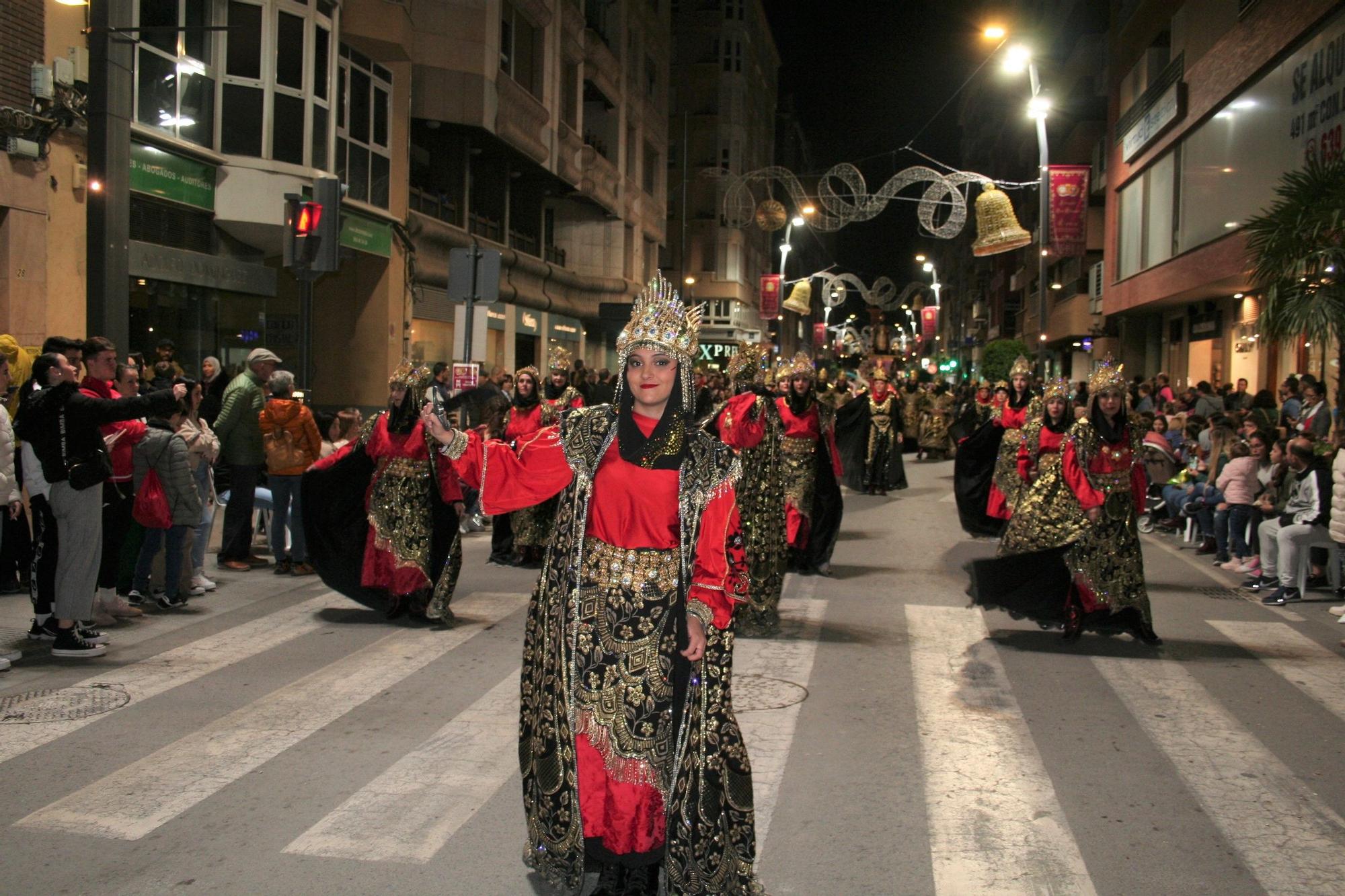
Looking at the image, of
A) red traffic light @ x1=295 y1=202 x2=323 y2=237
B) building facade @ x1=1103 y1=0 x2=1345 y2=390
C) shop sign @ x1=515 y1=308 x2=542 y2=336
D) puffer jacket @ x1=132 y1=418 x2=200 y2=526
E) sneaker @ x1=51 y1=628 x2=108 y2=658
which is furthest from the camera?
shop sign @ x1=515 y1=308 x2=542 y2=336

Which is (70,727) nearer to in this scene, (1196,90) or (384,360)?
(384,360)

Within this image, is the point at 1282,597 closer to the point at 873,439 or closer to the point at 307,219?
the point at 307,219

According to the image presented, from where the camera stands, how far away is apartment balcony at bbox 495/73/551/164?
2641cm

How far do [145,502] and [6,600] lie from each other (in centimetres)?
149

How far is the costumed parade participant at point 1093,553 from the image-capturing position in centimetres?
848

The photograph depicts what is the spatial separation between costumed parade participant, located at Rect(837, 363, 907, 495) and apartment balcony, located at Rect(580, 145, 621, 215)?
49.4 ft

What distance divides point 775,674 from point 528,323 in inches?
1032

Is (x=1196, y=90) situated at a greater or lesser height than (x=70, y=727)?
greater

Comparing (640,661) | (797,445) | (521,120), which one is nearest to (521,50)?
(521,120)

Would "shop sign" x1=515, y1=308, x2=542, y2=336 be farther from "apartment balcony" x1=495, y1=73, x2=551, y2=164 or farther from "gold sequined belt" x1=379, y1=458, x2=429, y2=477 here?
"gold sequined belt" x1=379, y1=458, x2=429, y2=477

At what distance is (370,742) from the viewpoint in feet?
19.4

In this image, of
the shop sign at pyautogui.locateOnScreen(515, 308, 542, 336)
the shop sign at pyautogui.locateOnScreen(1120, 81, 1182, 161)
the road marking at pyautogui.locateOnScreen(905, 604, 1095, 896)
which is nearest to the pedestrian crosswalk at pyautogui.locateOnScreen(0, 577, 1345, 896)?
the road marking at pyautogui.locateOnScreen(905, 604, 1095, 896)

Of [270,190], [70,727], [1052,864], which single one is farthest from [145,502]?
[270,190]

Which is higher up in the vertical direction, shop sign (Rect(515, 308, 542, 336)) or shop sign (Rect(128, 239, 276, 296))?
shop sign (Rect(515, 308, 542, 336))
